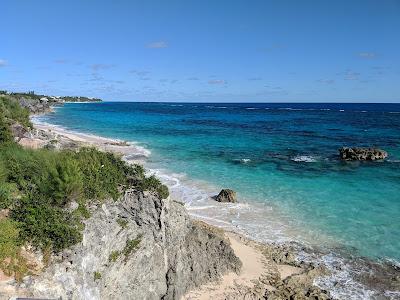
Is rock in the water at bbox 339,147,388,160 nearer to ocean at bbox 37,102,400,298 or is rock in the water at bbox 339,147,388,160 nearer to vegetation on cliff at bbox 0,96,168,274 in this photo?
ocean at bbox 37,102,400,298

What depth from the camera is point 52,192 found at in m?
13.3

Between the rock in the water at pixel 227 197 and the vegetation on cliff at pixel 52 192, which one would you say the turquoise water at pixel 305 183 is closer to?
the rock in the water at pixel 227 197

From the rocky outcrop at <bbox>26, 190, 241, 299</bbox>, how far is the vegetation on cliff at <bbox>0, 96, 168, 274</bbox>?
1.66 feet

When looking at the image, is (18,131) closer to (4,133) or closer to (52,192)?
(4,133)

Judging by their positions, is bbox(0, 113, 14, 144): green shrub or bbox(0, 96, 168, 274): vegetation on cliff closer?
bbox(0, 96, 168, 274): vegetation on cliff

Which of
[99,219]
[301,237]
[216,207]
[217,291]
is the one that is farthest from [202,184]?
[99,219]

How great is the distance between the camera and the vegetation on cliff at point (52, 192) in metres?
12.1

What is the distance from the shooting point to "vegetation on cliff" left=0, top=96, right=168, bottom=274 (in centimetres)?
1208

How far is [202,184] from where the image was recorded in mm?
33688

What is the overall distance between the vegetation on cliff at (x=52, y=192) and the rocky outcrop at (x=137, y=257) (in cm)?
51

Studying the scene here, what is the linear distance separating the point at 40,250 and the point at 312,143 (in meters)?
53.0

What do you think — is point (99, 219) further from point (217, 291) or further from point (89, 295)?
point (217, 291)

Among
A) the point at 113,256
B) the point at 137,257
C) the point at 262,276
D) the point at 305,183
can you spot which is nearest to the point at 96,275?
the point at 113,256

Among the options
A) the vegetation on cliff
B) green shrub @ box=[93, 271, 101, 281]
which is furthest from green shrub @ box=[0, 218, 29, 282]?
green shrub @ box=[93, 271, 101, 281]
